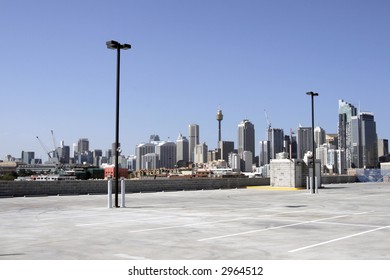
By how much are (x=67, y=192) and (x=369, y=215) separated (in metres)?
26.4

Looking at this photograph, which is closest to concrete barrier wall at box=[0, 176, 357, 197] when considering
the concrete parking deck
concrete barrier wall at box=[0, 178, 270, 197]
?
concrete barrier wall at box=[0, 178, 270, 197]

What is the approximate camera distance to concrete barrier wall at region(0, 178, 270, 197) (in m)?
36.2

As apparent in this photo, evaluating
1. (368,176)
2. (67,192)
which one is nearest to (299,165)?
(67,192)

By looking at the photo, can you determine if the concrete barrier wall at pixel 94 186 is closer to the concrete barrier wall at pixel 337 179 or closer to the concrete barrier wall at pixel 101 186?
the concrete barrier wall at pixel 101 186

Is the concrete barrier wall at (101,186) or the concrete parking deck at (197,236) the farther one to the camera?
the concrete barrier wall at (101,186)

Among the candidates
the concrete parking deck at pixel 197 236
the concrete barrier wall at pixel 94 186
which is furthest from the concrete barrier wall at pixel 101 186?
the concrete parking deck at pixel 197 236

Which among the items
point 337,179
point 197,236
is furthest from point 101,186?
point 337,179

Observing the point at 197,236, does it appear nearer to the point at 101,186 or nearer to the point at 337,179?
the point at 101,186

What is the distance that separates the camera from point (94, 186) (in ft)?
136

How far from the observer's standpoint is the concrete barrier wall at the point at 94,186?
36.2 metres

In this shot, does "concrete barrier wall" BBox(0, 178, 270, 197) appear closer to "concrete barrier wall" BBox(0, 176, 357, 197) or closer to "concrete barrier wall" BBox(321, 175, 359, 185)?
"concrete barrier wall" BBox(0, 176, 357, 197)
